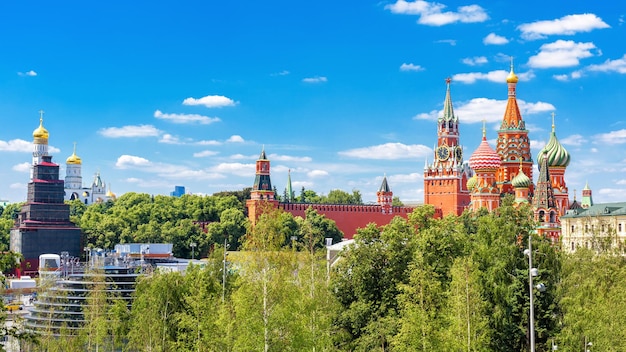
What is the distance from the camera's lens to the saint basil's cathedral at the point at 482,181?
91.7m

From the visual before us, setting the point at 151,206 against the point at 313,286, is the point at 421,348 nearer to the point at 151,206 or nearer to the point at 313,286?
the point at 313,286

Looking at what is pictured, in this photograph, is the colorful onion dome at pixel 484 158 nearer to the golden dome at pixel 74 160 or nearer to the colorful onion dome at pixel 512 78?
the colorful onion dome at pixel 512 78

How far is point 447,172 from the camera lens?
4998 inches

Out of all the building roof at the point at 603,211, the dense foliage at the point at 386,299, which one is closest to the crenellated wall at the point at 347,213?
the building roof at the point at 603,211

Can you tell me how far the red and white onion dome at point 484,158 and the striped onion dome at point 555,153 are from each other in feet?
20.1

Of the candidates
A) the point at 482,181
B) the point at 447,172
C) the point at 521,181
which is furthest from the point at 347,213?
the point at 521,181

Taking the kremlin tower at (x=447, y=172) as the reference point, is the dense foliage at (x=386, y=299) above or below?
below

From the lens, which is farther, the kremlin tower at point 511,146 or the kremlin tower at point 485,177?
the kremlin tower at point 511,146

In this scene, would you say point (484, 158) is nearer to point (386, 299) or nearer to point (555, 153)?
point (555, 153)

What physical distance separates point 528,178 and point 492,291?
67.9 meters

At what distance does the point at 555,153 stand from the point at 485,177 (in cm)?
905

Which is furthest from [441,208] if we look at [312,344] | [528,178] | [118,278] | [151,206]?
[312,344]

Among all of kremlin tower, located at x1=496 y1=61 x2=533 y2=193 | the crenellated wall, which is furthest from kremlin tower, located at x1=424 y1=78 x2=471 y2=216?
kremlin tower, located at x1=496 y1=61 x2=533 y2=193

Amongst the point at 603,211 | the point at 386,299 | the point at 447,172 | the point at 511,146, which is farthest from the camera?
the point at 447,172
